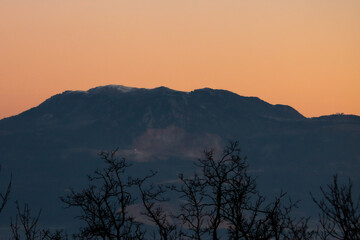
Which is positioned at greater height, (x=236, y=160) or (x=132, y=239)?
(x=236, y=160)

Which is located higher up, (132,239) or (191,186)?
(191,186)

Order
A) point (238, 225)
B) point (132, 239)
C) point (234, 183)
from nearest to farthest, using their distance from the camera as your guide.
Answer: point (238, 225), point (234, 183), point (132, 239)

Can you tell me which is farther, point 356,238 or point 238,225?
point 238,225

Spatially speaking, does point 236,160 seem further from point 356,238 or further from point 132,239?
point 356,238

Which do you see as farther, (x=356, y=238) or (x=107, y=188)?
(x=107, y=188)

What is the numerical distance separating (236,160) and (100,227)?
5040 millimetres

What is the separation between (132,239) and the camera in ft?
82.1

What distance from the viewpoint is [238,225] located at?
20.6 metres

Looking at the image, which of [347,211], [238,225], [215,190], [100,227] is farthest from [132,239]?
[347,211]

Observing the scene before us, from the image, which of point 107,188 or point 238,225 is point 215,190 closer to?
point 238,225

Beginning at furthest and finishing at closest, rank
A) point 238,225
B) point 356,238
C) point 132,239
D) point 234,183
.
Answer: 1. point 132,239
2. point 234,183
3. point 238,225
4. point 356,238

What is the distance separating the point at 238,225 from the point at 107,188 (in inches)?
265

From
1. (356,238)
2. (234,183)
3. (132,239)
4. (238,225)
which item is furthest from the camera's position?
(132,239)

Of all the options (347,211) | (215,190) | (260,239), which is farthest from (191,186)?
(347,211)
